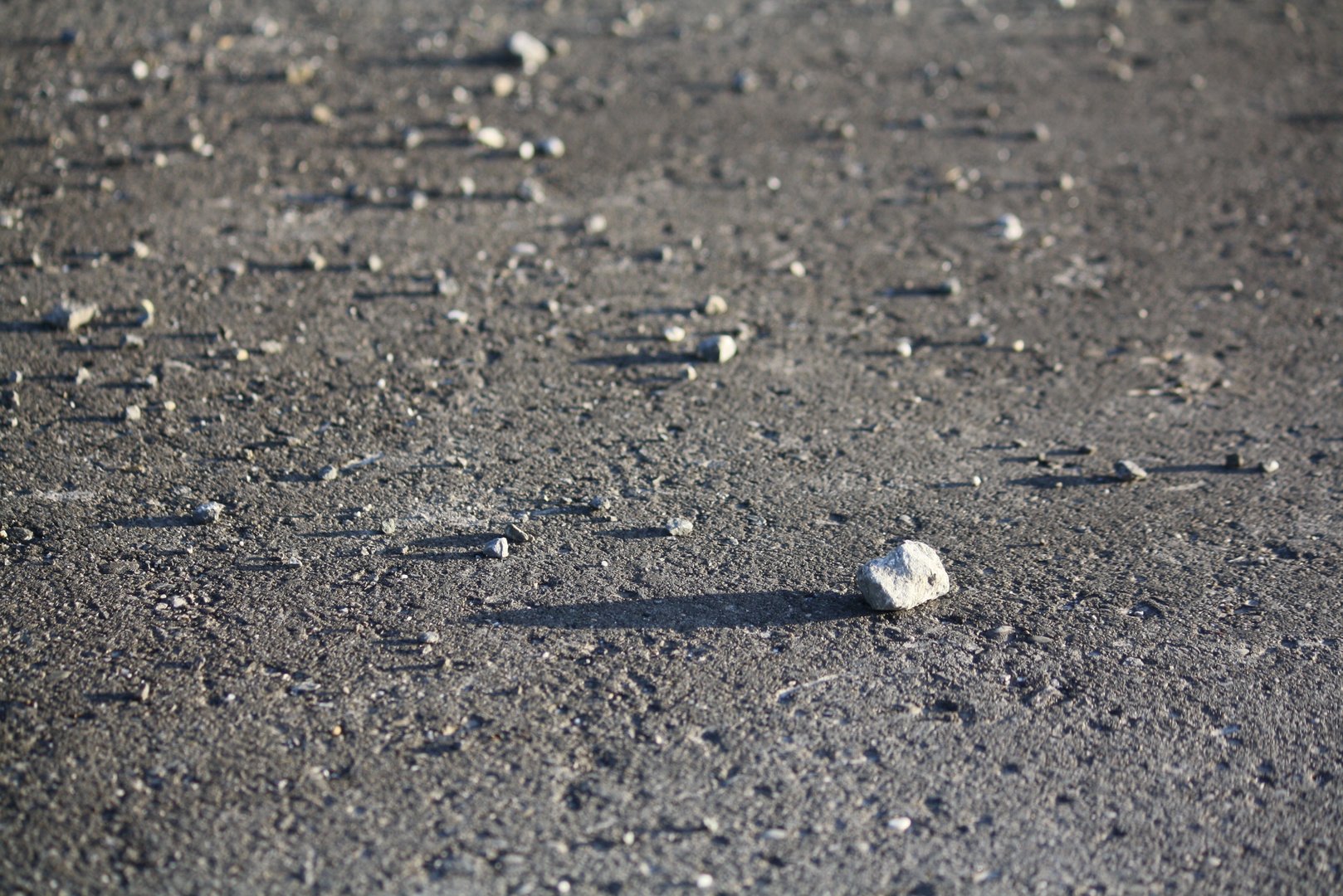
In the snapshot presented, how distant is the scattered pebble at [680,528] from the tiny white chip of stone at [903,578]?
0.58m

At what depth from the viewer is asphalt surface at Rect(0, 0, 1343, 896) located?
8.14 ft

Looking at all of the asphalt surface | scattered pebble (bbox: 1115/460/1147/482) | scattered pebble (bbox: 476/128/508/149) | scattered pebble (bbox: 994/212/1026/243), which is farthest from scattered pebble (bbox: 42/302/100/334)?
scattered pebble (bbox: 994/212/1026/243)

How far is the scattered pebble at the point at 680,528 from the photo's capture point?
3416 millimetres

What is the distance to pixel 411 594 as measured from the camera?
312cm

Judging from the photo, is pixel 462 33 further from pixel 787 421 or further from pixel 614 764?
pixel 614 764

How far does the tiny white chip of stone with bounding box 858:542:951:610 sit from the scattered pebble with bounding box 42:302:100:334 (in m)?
3.23

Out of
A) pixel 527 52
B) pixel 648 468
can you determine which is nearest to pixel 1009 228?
pixel 648 468

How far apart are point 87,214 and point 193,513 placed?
2449mm

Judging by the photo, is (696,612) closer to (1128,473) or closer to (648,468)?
(648,468)

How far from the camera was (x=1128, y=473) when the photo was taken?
379cm

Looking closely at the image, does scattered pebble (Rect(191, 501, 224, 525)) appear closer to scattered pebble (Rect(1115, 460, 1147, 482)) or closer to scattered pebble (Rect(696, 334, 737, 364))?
scattered pebble (Rect(696, 334, 737, 364))

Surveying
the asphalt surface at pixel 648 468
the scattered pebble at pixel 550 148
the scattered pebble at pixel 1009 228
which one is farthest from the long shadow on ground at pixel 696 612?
the scattered pebble at pixel 550 148

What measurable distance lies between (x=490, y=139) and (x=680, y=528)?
129 inches

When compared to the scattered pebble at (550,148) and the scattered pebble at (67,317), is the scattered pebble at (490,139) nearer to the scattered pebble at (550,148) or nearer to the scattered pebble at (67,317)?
the scattered pebble at (550,148)
